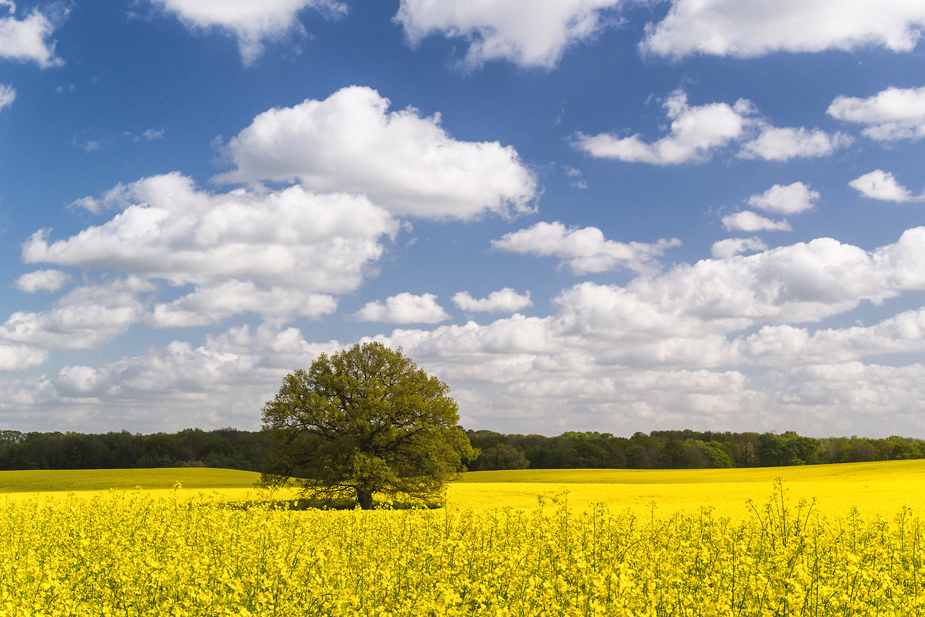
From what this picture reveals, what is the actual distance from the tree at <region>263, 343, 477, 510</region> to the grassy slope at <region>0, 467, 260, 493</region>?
775 inches

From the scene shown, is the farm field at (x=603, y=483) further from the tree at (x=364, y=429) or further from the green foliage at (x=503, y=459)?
the green foliage at (x=503, y=459)

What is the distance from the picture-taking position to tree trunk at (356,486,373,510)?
2692 cm

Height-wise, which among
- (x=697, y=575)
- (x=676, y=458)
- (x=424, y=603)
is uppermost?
(x=424, y=603)

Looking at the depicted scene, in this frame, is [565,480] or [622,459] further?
[622,459]

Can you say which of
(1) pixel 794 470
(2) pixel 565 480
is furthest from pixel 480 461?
(1) pixel 794 470

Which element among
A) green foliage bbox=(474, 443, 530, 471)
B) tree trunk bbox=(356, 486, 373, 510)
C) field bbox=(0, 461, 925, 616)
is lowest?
green foliage bbox=(474, 443, 530, 471)

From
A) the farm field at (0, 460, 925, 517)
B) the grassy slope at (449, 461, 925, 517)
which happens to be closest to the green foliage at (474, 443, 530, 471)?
the grassy slope at (449, 461, 925, 517)

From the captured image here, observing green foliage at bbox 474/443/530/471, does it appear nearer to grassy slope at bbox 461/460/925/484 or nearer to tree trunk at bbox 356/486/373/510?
grassy slope at bbox 461/460/925/484

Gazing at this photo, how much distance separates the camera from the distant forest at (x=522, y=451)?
7506 centimetres

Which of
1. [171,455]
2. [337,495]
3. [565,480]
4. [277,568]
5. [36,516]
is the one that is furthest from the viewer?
[171,455]

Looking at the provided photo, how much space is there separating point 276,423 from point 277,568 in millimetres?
21699

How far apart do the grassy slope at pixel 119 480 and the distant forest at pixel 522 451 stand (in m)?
11.6

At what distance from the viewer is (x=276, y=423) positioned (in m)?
28.0

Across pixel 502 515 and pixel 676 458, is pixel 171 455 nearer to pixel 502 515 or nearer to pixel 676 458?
pixel 676 458
